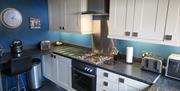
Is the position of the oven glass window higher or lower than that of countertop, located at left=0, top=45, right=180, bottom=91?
higher

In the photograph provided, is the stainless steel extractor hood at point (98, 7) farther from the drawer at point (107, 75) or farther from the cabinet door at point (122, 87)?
the cabinet door at point (122, 87)

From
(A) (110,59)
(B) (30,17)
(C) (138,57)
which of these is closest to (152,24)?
(C) (138,57)

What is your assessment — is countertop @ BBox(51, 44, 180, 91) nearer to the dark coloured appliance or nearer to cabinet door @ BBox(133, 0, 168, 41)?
cabinet door @ BBox(133, 0, 168, 41)

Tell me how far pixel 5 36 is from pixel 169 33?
110 inches

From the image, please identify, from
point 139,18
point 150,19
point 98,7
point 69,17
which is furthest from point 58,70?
point 150,19

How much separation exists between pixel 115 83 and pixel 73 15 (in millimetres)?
1453

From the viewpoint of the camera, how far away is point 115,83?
6.77 ft

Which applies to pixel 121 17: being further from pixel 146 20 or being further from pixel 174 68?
pixel 174 68

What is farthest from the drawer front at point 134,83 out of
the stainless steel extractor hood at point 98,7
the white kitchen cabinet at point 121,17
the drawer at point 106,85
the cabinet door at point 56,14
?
the cabinet door at point 56,14

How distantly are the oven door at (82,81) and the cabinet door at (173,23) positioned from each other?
3.92 ft

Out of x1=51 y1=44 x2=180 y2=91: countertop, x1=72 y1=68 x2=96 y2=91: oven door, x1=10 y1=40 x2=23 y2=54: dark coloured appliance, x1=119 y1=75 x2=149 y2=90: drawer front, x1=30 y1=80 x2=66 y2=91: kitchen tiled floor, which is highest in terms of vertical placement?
x1=10 y1=40 x2=23 y2=54: dark coloured appliance

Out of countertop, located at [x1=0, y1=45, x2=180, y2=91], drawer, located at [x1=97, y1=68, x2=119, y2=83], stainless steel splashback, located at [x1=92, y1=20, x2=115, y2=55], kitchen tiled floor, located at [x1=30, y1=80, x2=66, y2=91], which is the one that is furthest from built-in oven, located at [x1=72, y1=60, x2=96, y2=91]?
kitchen tiled floor, located at [x1=30, y1=80, x2=66, y2=91]

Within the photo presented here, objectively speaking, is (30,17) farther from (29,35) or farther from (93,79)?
(93,79)

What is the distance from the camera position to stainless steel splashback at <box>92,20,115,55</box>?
106 inches
